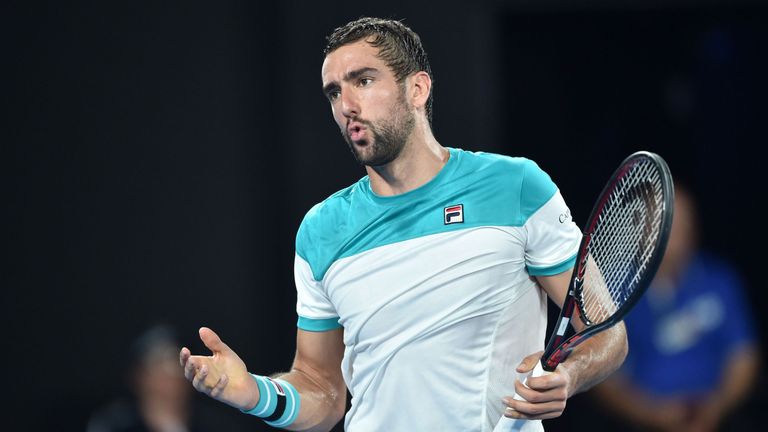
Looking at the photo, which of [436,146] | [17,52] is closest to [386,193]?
[436,146]

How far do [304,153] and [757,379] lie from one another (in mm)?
2618

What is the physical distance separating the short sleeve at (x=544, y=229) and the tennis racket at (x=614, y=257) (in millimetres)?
64

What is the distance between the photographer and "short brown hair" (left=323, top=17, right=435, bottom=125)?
267cm

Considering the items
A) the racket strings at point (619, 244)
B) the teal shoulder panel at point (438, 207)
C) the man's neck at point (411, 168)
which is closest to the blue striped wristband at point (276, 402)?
the teal shoulder panel at point (438, 207)

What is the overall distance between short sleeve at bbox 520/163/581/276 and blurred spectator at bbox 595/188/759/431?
242 cm

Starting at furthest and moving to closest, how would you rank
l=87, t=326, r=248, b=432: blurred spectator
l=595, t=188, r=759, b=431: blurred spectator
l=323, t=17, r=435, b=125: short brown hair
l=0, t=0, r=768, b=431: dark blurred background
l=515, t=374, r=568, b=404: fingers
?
l=0, t=0, r=768, b=431: dark blurred background
l=87, t=326, r=248, b=432: blurred spectator
l=595, t=188, r=759, b=431: blurred spectator
l=323, t=17, r=435, b=125: short brown hair
l=515, t=374, r=568, b=404: fingers

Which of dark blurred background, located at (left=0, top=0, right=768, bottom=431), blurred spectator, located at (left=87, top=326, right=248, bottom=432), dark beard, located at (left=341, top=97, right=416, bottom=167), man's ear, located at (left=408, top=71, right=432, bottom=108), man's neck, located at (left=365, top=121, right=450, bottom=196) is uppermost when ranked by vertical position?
man's ear, located at (left=408, top=71, right=432, bottom=108)

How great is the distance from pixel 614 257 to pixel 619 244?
3 cm

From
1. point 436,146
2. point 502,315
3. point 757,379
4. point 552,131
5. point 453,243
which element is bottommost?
point 757,379

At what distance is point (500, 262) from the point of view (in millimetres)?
2578

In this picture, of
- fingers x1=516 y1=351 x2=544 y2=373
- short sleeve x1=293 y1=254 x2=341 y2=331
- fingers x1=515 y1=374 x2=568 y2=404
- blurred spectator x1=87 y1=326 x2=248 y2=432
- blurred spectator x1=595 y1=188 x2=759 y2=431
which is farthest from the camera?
blurred spectator x1=87 y1=326 x2=248 y2=432

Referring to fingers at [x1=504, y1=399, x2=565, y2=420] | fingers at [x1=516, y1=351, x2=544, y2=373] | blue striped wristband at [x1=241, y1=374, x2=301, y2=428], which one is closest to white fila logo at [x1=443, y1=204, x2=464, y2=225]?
fingers at [x1=516, y1=351, x2=544, y2=373]

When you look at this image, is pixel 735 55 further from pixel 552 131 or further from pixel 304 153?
pixel 304 153

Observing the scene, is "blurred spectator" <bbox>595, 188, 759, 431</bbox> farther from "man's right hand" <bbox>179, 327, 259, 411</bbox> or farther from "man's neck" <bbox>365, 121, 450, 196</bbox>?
"man's right hand" <bbox>179, 327, 259, 411</bbox>
